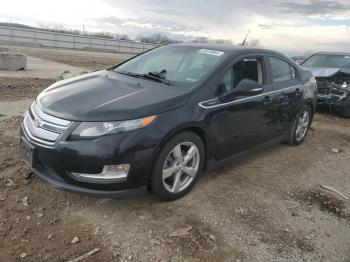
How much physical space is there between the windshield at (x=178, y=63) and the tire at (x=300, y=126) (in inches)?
81.2

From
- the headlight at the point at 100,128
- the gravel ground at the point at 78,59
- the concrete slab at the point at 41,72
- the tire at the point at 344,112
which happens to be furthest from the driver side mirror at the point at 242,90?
Answer: the gravel ground at the point at 78,59

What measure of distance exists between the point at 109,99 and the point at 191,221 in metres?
1.40

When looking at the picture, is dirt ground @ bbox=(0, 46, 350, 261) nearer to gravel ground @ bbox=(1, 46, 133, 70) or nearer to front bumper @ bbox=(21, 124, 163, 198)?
front bumper @ bbox=(21, 124, 163, 198)

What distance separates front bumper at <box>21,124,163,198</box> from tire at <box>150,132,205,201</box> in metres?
0.13

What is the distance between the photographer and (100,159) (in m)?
3.06

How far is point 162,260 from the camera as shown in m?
2.85

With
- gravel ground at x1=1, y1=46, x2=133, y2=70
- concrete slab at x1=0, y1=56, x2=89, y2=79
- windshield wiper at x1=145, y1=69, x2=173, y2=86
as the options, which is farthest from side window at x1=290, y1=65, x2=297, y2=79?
gravel ground at x1=1, y1=46, x2=133, y2=70

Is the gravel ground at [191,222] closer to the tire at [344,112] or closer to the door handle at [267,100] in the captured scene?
the door handle at [267,100]

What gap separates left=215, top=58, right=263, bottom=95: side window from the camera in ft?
13.3

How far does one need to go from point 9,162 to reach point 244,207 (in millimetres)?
2827

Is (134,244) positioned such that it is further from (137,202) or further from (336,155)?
(336,155)

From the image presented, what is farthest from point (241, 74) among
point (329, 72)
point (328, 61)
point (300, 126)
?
point (328, 61)

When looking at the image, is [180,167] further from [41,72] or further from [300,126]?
[41,72]

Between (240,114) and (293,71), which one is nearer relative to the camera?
(240,114)
